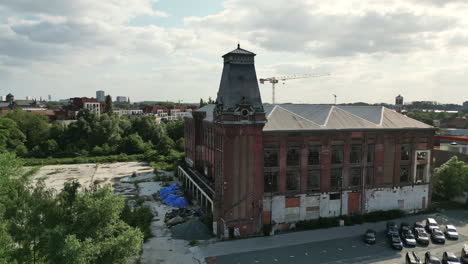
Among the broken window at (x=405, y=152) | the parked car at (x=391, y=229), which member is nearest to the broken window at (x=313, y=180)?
the parked car at (x=391, y=229)

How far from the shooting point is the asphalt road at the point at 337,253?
28609mm

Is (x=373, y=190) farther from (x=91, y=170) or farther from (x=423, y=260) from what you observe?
(x=91, y=170)

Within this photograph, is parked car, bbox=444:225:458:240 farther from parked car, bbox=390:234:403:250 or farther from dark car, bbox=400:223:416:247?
parked car, bbox=390:234:403:250

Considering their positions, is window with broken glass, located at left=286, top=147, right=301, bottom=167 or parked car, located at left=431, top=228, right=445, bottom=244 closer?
parked car, located at left=431, top=228, right=445, bottom=244

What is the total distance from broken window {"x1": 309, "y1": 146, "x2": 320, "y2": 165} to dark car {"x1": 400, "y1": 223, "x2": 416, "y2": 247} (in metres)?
11.2

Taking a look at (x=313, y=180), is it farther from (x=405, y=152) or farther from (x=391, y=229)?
(x=405, y=152)

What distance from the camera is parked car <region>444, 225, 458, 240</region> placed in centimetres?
3297

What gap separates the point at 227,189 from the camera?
3309cm

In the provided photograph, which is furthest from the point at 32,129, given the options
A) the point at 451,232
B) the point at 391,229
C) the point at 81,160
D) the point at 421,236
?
the point at 451,232

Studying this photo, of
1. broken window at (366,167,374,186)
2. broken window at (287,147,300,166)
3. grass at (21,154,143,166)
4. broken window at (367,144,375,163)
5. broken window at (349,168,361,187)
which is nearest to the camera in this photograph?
broken window at (287,147,300,166)

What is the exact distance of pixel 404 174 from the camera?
40.5 m

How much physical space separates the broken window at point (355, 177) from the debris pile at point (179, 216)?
1922 cm

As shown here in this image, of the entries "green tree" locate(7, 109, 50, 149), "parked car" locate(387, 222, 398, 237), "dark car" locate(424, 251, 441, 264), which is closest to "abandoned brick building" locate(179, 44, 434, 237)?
"parked car" locate(387, 222, 398, 237)

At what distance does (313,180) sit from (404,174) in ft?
42.5
